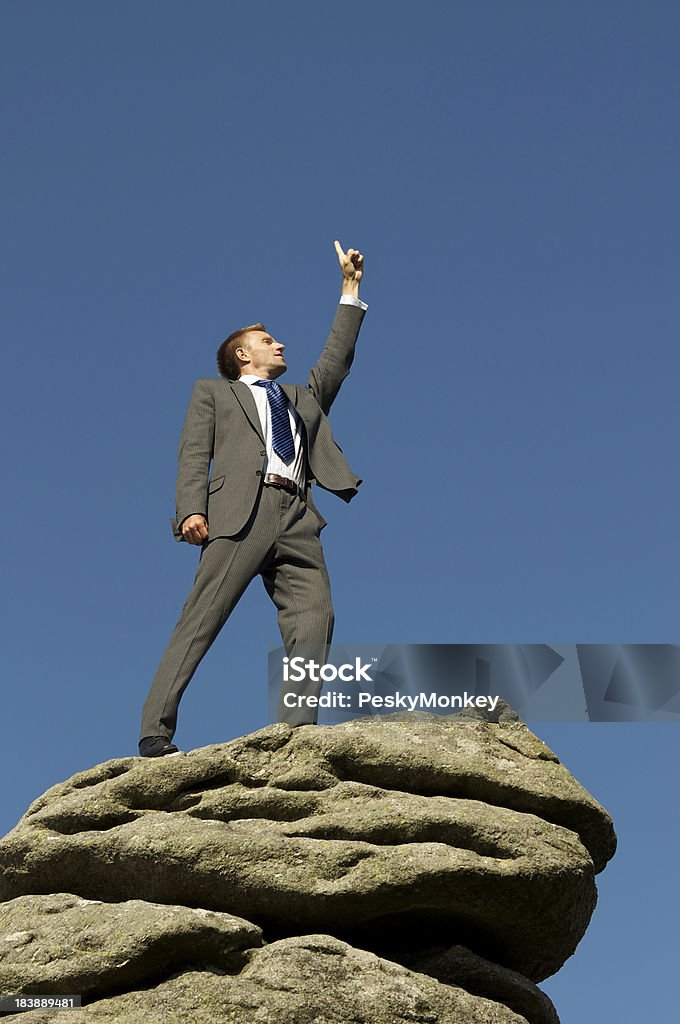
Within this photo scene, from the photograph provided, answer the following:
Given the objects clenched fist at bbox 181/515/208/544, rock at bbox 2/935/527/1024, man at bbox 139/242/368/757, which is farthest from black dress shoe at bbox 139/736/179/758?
rock at bbox 2/935/527/1024

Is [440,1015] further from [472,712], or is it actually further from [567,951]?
[472,712]

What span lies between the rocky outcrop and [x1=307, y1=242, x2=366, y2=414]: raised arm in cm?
362

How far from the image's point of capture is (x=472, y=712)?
10.7 metres

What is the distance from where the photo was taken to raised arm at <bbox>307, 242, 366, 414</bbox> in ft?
41.1

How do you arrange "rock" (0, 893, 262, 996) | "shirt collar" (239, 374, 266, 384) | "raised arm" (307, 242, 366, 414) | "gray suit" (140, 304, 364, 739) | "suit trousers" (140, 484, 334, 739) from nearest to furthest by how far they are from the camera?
"rock" (0, 893, 262, 996), "suit trousers" (140, 484, 334, 739), "gray suit" (140, 304, 364, 739), "shirt collar" (239, 374, 266, 384), "raised arm" (307, 242, 366, 414)

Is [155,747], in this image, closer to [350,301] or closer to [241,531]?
[241,531]

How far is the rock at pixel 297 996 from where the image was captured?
8492mm

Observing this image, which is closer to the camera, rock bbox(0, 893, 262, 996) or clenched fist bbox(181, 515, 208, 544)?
rock bbox(0, 893, 262, 996)

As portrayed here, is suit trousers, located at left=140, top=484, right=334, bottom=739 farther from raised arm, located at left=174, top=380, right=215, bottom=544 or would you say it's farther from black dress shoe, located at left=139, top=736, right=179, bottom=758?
raised arm, located at left=174, top=380, right=215, bottom=544

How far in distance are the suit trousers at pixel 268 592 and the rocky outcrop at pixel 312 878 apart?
0.63 m

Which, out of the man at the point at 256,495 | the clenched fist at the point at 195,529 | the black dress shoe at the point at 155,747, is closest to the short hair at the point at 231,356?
the man at the point at 256,495

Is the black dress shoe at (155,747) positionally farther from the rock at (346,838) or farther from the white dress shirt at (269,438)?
the white dress shirt at (269,438)

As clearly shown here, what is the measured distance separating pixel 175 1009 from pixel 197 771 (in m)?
1.81

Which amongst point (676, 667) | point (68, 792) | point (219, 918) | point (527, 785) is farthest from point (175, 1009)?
point (676, 667)
